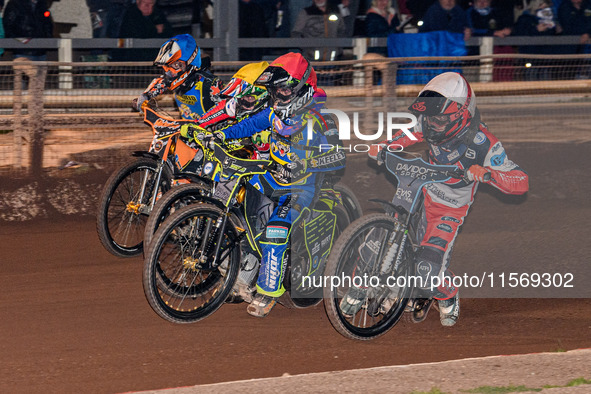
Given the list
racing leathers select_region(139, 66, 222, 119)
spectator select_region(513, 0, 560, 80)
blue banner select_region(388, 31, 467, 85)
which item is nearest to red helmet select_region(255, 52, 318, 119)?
racing leathers select_region(139, 66, 222, 119)

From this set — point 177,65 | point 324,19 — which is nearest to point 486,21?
point 324,19

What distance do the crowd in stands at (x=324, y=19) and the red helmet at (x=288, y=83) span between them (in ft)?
19.4

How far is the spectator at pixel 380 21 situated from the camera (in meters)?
13.3

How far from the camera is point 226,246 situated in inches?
256

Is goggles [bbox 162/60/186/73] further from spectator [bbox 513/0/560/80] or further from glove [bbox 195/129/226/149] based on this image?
spectator [bbox 513/0/560/80]

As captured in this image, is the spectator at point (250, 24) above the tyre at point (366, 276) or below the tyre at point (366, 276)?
above

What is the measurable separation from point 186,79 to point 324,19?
499cm

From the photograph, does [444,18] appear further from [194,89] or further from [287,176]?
[287,176]

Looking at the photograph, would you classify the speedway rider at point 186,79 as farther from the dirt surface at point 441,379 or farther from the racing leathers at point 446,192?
the dirt surface at point 441,379

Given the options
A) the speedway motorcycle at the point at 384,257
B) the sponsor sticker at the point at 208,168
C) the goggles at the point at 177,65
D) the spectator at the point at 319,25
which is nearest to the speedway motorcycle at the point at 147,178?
the goggles at the point at 177,65

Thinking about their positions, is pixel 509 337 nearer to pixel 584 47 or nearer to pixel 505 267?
pixel 505 267

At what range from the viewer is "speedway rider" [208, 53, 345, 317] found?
6527 millimetres

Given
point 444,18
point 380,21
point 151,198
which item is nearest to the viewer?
point 151,198

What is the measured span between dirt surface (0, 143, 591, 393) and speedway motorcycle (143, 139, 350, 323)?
0.80 ft
